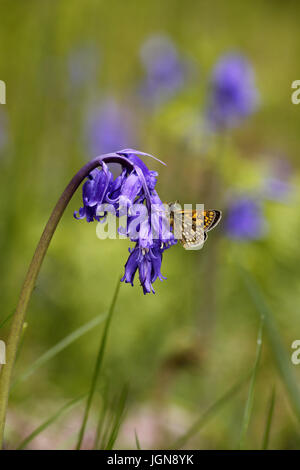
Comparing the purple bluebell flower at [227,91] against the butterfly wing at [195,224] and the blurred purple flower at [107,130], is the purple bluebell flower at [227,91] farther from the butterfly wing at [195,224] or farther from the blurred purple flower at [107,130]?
the butterfly wing at [195,224]

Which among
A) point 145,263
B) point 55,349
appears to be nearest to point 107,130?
point 55,349

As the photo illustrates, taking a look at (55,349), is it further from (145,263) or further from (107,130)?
(107,130)

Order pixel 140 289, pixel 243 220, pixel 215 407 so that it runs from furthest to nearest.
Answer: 1. pixel 140 289
2. pixel 243 220
3. pixel 215 407

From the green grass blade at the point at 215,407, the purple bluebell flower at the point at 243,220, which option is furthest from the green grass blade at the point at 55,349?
the purple bluebell flower at the point at 243,220

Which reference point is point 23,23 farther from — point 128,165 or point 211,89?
point 128,165
